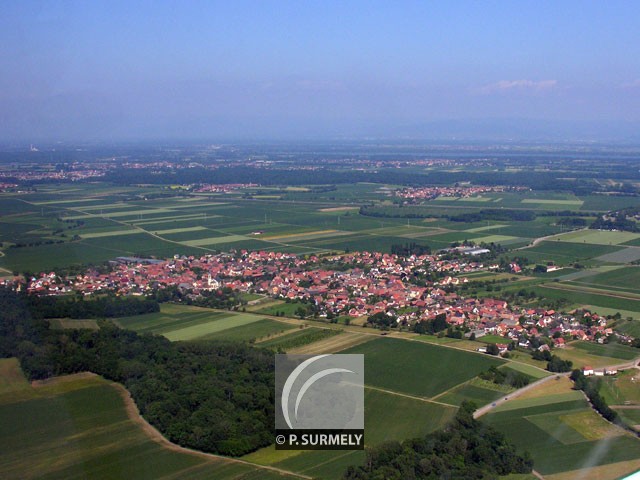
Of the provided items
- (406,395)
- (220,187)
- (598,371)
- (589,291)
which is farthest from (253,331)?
(220,187)

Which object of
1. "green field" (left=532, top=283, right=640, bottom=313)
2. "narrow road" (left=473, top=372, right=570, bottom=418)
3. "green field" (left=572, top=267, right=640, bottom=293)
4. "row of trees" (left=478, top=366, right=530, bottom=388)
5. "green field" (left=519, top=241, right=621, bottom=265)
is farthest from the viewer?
"green field" (left=519, top=241, right=621, bottom=265)

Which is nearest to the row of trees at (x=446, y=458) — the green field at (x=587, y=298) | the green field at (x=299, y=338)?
the green field at (x=299, y=338)

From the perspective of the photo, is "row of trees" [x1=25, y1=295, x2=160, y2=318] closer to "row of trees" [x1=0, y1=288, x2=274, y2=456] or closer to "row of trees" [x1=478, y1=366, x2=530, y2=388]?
"row of trees" [x1=0, y1=288, x2=274, y2=456]

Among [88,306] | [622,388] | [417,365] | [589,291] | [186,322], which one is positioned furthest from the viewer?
[589,291]

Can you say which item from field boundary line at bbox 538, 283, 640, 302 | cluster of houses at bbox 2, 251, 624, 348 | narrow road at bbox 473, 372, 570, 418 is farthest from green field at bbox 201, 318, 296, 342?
field boundary line at bbox 538, 283, 640, 302

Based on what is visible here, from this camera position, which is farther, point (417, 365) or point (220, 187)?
point (220, 187)

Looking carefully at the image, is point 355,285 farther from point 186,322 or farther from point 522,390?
point 522,390
